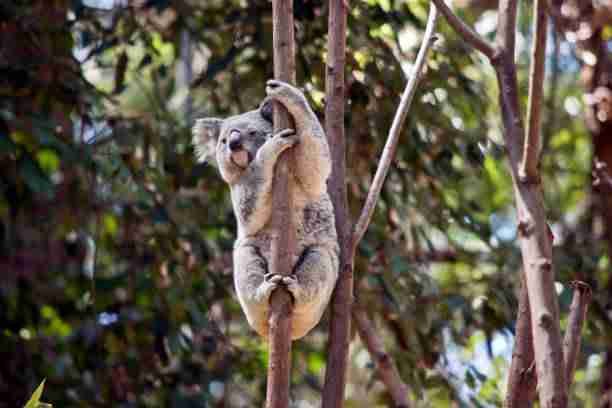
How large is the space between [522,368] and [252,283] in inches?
43.0

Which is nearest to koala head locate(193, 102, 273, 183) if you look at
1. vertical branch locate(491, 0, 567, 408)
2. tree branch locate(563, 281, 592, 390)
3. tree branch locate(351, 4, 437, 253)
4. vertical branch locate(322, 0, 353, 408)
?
vertical branch locate(322, 0, 353, 408)

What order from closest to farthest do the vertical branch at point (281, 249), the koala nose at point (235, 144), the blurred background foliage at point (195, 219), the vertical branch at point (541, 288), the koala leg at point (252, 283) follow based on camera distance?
the vertical branch at point (541, 288) < the vertical branch at point (281, 249) < the koala leg at point (252, 283) < the koala nose at point (235, 144) < the blurred background foliage at point (195, 219)

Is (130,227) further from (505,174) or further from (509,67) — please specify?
(509,67)

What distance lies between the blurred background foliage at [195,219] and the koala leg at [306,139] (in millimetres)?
731

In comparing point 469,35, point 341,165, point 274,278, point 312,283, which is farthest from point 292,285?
point 469,35

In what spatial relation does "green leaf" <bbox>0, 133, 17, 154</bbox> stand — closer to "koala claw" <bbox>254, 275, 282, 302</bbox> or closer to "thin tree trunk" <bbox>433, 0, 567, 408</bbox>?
"koala claw" <bbox>254, 275, 282, 302</bbox>

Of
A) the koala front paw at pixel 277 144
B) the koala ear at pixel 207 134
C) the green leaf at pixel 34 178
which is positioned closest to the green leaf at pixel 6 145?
the green leaf at pixel 34 178

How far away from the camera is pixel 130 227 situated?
5.04 metres

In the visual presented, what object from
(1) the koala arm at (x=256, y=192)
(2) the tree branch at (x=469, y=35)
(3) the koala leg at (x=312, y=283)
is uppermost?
(1) the koala arm at (x=256, y=192)

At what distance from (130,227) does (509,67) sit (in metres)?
3.19

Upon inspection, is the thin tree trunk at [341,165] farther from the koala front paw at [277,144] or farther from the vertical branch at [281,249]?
the vertical branch at [281,249]

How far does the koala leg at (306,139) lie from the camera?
114 inches

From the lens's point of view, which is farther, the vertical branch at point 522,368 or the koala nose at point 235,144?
the koala nose at point 235,144

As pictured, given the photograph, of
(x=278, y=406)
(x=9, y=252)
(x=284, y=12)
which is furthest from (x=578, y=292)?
(x=9, y=252)
